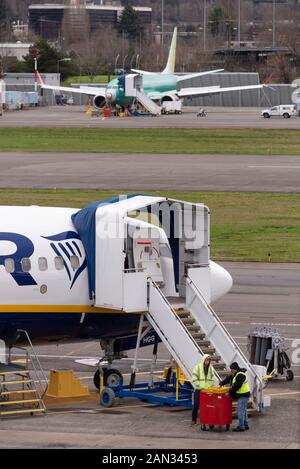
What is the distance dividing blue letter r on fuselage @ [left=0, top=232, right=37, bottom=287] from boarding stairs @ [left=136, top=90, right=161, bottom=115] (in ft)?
471

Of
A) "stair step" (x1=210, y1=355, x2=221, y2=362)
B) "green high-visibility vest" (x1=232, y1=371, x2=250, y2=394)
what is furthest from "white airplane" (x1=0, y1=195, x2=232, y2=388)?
"green high-visibility vest" (x1=232, y1=371, x2=250, y2=394)

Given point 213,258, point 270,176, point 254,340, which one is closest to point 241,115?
point 270,176

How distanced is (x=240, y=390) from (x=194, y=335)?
329cm

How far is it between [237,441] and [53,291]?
286 inches

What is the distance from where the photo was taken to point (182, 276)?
38281 millimetres

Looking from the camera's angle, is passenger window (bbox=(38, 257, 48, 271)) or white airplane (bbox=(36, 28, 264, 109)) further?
white airplane (bbox=(36, 28, 264, 109))

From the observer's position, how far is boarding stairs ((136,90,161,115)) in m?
179

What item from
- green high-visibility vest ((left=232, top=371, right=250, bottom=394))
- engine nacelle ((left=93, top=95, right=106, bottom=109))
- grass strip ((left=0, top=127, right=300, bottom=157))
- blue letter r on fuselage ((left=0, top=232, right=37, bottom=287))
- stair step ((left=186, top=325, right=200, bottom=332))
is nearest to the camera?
green high-visibility vest ((left=232, top=371, right=250, bottom=394))

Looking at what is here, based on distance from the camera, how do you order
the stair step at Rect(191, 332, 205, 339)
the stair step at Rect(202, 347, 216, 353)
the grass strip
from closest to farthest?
the stair step at Rect(202, 347, 216, 353), the stair step at Rect(191, 332, 205, 339), the grass strip

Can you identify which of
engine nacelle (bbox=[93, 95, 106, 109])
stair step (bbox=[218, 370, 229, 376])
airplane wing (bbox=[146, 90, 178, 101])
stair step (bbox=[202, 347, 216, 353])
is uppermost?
airplane wing (bbox=[146, 90, 178, 101])

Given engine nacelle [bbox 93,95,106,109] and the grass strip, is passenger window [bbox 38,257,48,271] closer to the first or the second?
the grass strip

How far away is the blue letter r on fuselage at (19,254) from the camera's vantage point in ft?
116

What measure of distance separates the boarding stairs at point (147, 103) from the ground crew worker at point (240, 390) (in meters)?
146

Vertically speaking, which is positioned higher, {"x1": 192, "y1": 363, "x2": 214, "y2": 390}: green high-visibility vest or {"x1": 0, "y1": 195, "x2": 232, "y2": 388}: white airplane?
{"x1": 0, "y1": 195, "x2": 232, "y2": 388}: white airplane
